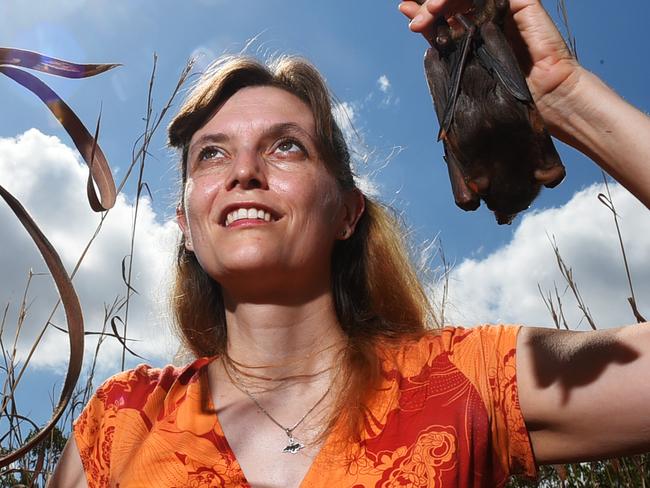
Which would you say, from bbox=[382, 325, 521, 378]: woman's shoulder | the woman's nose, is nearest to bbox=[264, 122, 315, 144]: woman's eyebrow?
the woman's nose

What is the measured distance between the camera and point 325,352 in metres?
2.13

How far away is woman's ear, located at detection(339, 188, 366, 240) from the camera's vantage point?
2.34 metres

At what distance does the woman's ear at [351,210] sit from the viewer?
2.34m

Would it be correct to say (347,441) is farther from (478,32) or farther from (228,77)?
(228,77)

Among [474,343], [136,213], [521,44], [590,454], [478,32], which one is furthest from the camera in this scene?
[136,213]

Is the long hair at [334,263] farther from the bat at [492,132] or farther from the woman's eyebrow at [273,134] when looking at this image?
the bat at [492,132]

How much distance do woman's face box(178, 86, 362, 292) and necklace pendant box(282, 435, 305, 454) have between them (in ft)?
1.48

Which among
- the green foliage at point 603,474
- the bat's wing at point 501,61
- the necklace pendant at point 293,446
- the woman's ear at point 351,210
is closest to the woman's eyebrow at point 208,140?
the woman's ear at point 351,210

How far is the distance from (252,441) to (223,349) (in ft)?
1.61

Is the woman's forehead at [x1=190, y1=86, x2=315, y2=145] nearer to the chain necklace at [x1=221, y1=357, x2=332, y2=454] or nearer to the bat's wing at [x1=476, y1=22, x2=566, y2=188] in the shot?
the chain necklace at [x1=221, y1=357, x2=332, y2=454]

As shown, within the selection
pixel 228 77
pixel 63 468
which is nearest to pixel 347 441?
pixel 63 468

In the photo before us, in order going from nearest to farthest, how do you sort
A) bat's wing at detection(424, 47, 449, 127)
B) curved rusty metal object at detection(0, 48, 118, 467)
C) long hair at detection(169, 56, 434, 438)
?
curved rusty metal object at detection(0, 48, 118, 467), bat's wing at detection(424, 47, 449, 127), long hair at detection(169, 56, 434, 438)

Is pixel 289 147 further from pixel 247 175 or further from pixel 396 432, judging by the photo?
pixel 396 432

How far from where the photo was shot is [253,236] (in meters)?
1.94
